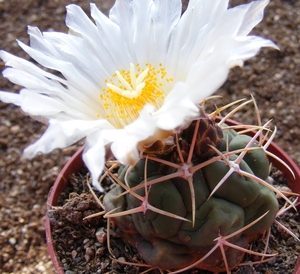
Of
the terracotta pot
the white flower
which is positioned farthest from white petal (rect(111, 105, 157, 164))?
the terracotta pot

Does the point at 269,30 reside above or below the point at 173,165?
below

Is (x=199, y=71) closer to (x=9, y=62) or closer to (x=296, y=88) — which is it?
(x=9, y=62)

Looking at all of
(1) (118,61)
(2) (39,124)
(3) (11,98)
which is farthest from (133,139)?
(2) (39,124)

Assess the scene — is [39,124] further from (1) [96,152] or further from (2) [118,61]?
(1) [96,152]

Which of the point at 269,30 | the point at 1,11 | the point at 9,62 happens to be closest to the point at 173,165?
the point at 9,62

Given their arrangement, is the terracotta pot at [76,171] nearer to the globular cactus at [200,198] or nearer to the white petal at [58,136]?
the globular cactus at [200,198]

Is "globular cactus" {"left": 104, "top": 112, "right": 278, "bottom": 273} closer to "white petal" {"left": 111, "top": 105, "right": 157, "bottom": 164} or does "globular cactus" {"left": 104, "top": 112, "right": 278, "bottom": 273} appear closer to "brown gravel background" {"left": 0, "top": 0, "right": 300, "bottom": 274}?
"white petal" {"left": 111, "top": 105, "right": 157, "bottom": 164}

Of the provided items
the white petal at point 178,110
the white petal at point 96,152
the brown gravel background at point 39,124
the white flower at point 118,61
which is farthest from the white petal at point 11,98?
the brown gravel background at point 39,124
